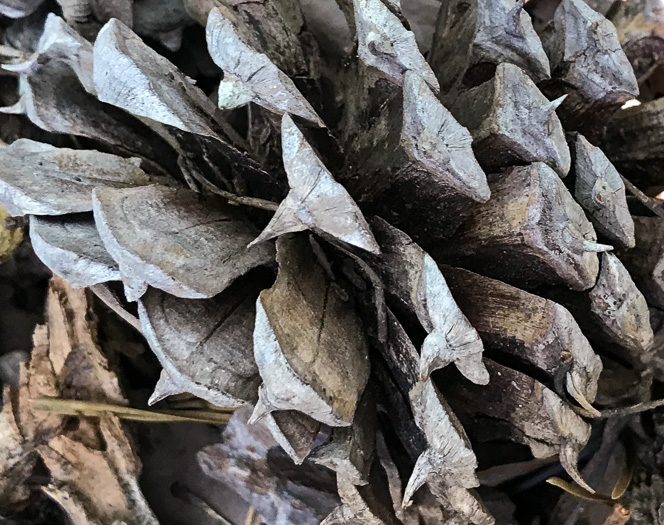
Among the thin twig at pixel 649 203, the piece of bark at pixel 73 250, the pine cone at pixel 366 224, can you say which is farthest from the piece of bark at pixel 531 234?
the piece of bark at pixel 73 250

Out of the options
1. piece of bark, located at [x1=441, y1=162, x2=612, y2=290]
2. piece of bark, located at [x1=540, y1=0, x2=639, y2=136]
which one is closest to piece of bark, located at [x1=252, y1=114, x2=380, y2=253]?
piece of bark, located at [x1=441, y1=162, x2=612, y2=290]

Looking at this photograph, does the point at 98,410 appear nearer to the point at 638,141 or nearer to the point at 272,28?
the point at 272,28

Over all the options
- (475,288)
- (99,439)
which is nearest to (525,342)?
(475,288)

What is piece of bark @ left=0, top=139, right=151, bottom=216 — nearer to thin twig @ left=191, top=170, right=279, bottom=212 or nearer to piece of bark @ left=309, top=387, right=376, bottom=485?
thin twig @ left=191, top=170, right=279, bottom=212

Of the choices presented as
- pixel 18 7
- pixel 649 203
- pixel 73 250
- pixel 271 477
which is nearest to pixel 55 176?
pixel 73 250

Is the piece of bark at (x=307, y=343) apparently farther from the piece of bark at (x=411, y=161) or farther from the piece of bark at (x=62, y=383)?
the piece of bark at (x=62, y=383)
